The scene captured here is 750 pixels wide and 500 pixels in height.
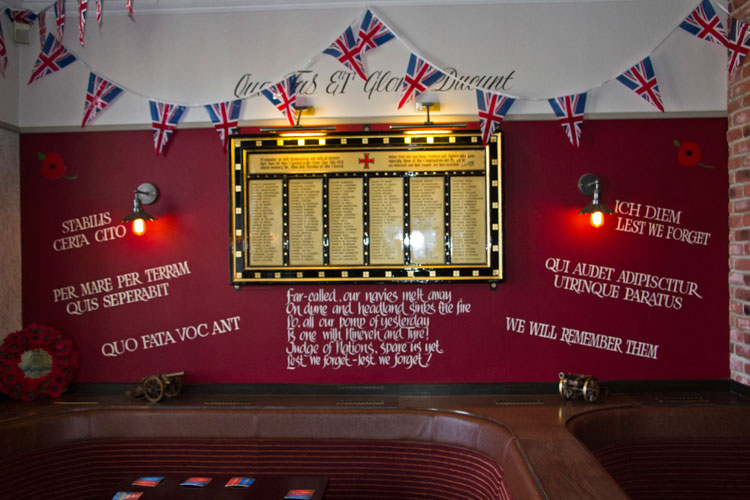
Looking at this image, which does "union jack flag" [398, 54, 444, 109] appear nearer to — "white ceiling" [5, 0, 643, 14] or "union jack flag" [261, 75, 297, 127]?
"white ceiling" [5, 0, 643, 14]

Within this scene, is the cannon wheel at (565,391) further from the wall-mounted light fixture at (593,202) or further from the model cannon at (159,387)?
the model cannon at (159,387)

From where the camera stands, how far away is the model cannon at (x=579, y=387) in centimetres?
341

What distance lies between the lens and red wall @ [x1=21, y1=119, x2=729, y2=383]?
12.0 feet

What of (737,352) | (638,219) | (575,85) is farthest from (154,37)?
(737,352)

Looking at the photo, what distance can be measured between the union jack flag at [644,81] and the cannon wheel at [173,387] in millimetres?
3659

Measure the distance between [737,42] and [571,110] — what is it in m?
1.12

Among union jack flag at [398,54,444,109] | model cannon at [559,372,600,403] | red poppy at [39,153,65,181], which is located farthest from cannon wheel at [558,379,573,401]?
red poppy at [39,153,65,181]

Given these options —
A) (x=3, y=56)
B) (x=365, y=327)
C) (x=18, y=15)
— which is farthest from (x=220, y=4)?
(x=365, y=327)

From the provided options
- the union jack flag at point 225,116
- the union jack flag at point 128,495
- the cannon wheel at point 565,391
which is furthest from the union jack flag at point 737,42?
the union jack flag at point 128,495

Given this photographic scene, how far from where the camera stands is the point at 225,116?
374cm

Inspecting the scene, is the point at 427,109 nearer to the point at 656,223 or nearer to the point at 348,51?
the point at 348,51

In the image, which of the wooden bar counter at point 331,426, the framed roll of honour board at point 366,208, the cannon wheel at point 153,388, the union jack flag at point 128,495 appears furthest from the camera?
the framed roll of honour board at point 366,208

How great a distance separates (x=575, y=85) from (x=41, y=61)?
3.77 metres

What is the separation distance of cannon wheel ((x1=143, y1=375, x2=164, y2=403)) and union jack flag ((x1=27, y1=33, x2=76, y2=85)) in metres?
2.31
